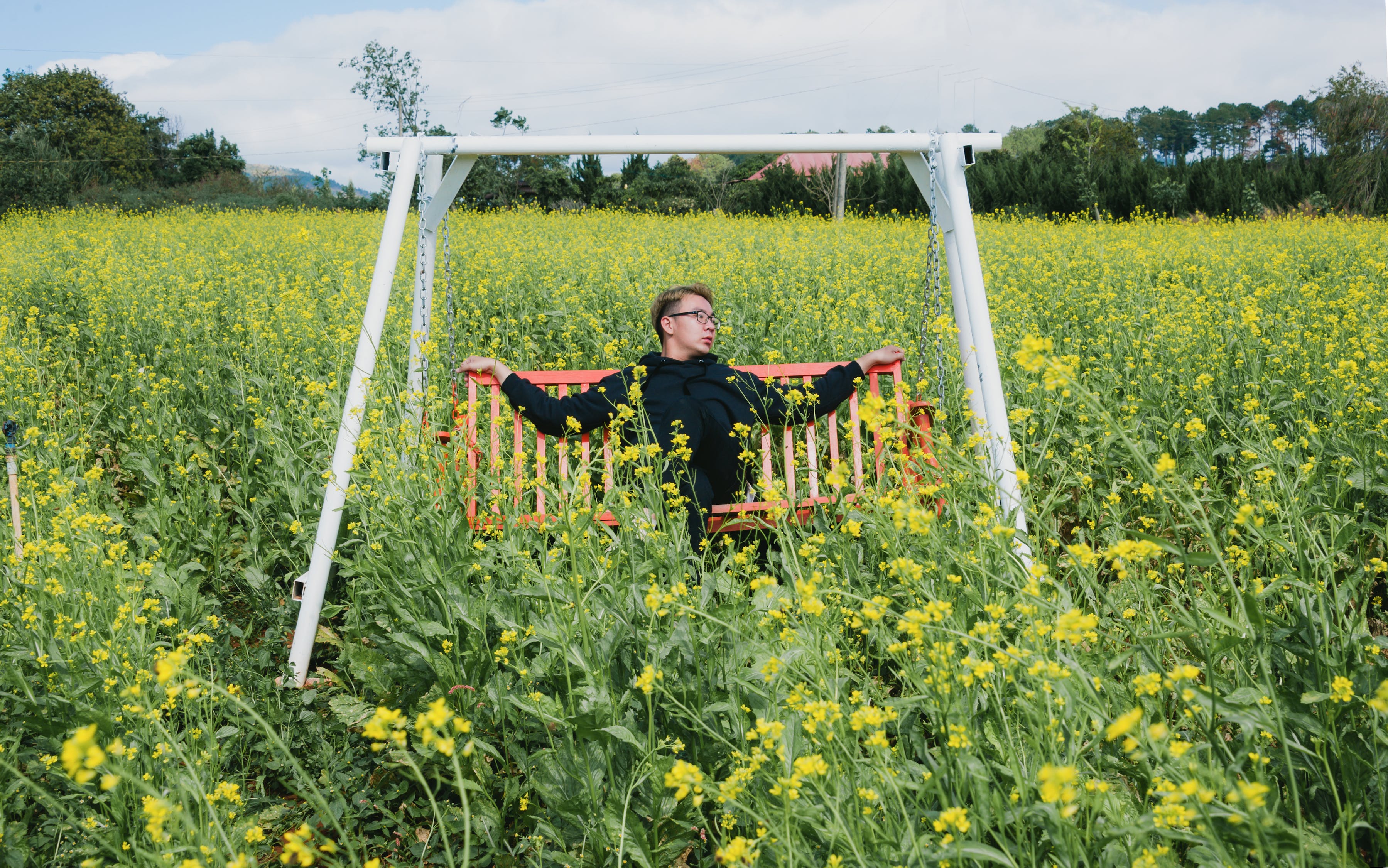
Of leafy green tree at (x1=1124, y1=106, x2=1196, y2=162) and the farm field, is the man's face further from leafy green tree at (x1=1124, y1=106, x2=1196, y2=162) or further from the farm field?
leafy green tree at (x1=1124, y1=106, x2=1196, y2=162)

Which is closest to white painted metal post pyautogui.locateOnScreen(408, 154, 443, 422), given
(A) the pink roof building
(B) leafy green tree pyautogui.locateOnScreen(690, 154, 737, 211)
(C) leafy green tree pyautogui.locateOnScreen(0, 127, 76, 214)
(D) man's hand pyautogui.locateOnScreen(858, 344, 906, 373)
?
(D) man's hand pyautogui.locateOnScreen(858, 344, 906, 373)

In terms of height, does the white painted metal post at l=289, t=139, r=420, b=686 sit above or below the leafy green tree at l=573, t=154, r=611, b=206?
below

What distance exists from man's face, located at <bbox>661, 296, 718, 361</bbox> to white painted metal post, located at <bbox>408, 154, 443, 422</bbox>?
39.6 inches

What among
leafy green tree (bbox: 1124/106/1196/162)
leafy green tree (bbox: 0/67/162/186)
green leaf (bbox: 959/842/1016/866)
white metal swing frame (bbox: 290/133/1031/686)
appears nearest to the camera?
green leaf (bbox: 959/842/1016/866)

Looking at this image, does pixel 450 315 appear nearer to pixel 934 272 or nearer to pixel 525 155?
pixel 525 155

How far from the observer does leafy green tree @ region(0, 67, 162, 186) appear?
37.0 metres

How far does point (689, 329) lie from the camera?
3.61 metres

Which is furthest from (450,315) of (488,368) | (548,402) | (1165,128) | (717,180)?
(1165,128)

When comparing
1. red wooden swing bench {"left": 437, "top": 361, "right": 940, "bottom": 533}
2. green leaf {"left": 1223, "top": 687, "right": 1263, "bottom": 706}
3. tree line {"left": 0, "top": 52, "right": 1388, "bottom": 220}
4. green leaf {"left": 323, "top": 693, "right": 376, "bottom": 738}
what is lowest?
green leaf {"left": 323, "top": 693, "right": 376, "bottom": 738}

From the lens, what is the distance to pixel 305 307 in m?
5.63

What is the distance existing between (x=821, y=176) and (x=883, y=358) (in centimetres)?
1911

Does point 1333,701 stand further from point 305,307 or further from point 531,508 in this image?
point 305,307

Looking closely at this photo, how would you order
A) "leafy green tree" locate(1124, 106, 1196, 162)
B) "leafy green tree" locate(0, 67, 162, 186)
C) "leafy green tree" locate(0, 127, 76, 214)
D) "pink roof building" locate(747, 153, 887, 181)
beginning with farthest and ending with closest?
"leafy green tree" locate(1124, 106, 1196, 162)
"leafy green tree" locate(0, 67, 162, 186)
"leafy green tree" locate(0, 127, 76, 214)
"pink roof building" locate(747, 153, 887, 181)

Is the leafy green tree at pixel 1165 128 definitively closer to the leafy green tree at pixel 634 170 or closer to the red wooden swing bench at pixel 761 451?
the leafy green tree at pixel 634 170
